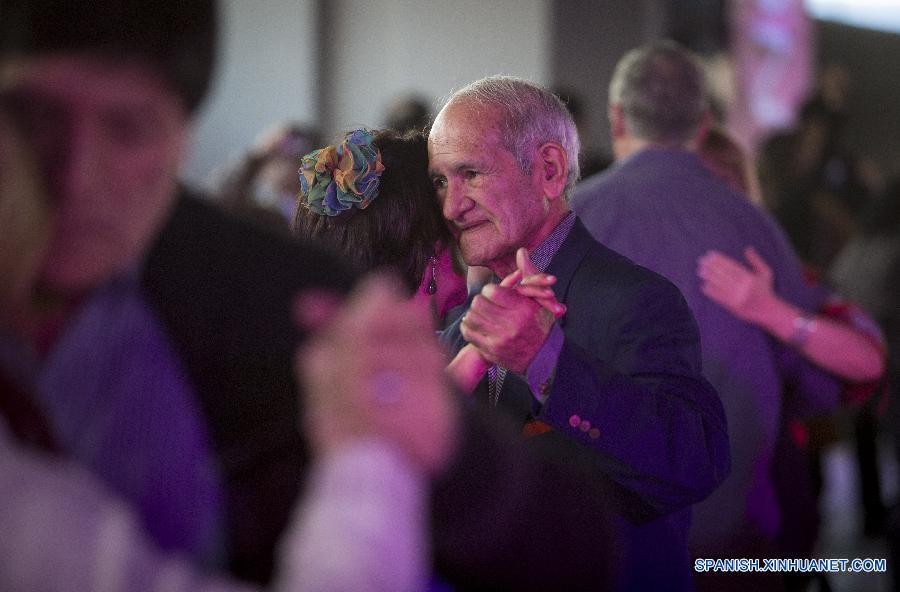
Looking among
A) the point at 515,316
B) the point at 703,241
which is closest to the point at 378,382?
the point at 515,316

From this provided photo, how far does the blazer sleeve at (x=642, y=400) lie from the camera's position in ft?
3.44

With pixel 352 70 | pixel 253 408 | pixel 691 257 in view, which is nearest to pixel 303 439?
pixel 253 408

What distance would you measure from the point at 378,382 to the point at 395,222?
16.8 inches

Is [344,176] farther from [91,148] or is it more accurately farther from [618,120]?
[618,120]

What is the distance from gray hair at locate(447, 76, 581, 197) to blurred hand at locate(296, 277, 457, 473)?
41 cm

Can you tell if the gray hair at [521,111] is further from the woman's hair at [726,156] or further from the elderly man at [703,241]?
the woman's hair at [726,156]

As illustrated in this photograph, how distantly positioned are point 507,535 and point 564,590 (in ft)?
0.29

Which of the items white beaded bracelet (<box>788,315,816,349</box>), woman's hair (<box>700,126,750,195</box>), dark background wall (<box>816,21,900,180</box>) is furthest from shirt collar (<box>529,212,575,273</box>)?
dark background wall (<box>816,21,900,180</box>)

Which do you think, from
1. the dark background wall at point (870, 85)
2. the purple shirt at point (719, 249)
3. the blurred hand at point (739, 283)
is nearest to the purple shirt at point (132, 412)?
the purple shirt at point (719, 249)

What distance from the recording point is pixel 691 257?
4.73ft

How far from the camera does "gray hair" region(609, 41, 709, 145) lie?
1.75 metres

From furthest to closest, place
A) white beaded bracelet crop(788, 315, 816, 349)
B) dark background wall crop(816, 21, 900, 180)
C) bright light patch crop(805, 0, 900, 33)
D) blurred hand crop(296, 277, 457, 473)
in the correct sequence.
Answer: dark background wall crop(816, 21, 900, 180)
bright light patch crop(805, 0, 900, 33)
white beaded bracelet crop(788, 315, 816, 349)
blurred hand crop(296, 277, 457, 473)

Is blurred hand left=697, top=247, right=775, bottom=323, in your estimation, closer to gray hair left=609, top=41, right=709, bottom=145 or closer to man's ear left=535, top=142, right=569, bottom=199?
gray hair left=609, top=41, right=709, bottom=145

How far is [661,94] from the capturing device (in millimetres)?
1765
